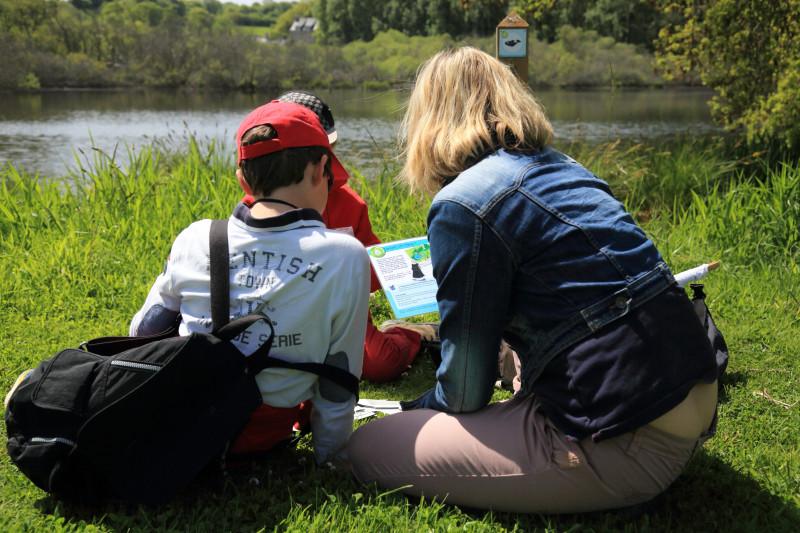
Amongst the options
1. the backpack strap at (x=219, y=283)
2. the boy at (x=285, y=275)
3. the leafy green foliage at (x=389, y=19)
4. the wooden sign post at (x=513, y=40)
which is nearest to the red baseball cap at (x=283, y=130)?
the boy at (x=285, y=275)

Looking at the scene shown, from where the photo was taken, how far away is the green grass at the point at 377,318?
7.40 feet

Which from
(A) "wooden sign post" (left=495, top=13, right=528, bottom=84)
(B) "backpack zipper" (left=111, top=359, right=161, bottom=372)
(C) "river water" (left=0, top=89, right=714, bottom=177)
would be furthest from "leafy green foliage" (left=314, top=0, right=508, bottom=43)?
(B) "backpack zipper" (left=111, top=359, right=161, bottom=372)

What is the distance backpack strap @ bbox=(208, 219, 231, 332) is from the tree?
693cm

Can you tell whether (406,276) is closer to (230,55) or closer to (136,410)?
(136,410)

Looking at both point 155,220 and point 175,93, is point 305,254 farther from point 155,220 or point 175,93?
point 175,93

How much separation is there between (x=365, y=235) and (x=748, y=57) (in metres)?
7.11

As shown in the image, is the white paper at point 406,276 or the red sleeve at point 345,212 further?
the red sleeve at point 345,212

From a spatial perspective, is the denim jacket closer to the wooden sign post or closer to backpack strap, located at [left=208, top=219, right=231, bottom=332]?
backpack strap, located at [left=208, top=219, right=231, bottom=332]

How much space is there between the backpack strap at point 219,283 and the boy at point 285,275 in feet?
0.13

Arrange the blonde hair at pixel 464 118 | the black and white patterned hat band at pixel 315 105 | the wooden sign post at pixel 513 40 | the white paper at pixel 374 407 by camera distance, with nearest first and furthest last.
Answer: the blonde hair at pixel 464 118
the white paper at pixel 374 407
the black and white patterned hat band at pixel 315 105
the wooden sign post at pixel 513 40

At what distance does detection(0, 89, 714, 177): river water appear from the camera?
447 inches

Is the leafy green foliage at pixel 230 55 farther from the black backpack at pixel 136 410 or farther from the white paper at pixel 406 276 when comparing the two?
the black backpack at pixel 136 410

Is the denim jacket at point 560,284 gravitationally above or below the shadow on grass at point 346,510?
above

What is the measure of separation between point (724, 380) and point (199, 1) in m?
75.4
